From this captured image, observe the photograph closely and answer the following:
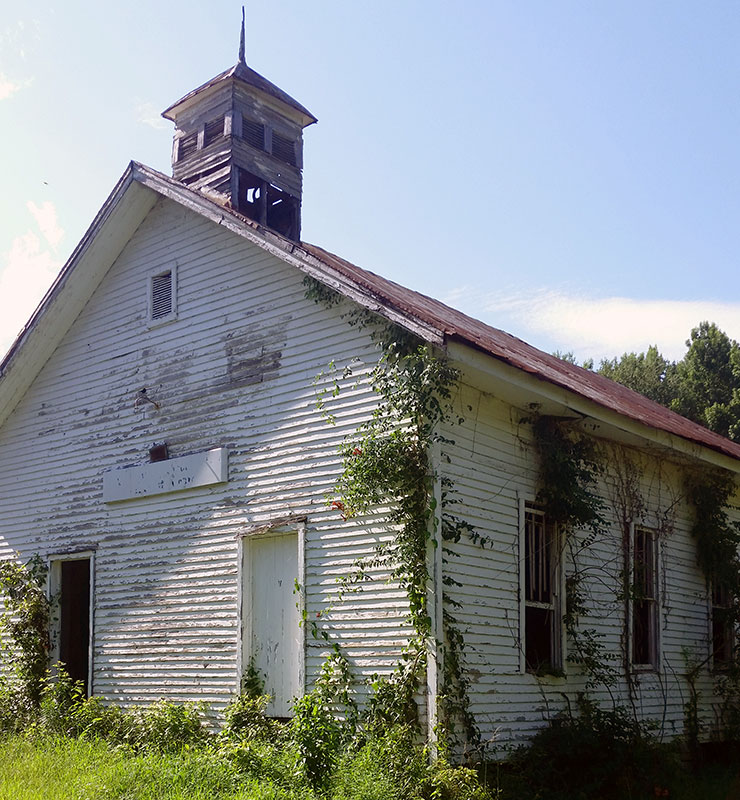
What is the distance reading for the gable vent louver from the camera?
1360cm

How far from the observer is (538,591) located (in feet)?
38.2

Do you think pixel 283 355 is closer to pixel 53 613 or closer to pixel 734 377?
pixel 53 613

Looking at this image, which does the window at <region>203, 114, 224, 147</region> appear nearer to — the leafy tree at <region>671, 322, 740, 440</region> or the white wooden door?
the white wooden door

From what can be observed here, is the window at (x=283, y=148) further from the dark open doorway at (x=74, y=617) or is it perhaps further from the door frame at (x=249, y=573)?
the dark open doorway at (x=74, y=617)

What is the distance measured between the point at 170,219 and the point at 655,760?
9.13 m

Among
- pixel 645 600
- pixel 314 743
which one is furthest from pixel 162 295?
pixel 645 600

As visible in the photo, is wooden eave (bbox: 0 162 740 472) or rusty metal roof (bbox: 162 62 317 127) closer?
wooden eave (bbox: 0 162 740 472)

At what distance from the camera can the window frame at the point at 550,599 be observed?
36.2 ft

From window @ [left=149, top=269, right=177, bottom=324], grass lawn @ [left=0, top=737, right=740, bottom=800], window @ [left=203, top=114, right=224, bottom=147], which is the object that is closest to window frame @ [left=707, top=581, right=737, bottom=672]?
grass lawn @ [left=0, top=737, right=740, bottom=800]

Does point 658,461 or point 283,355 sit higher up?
point 283,355

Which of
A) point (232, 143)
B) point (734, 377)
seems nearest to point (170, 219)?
point (232, 143)

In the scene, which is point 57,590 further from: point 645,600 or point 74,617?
point 645,600

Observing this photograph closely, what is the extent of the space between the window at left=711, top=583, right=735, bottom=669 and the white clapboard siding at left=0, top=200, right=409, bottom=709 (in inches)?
271

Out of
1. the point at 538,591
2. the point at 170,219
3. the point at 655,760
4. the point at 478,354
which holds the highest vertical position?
the point at 170,219
